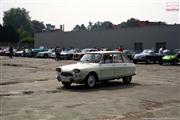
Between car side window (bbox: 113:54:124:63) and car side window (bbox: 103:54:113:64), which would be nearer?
car side window (bbox: 103:54:113:64)

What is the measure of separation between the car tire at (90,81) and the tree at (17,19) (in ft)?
434

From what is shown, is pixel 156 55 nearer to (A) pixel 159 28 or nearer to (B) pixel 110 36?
(A) pixel 159 28

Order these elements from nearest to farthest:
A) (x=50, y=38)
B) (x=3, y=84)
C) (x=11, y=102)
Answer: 1. (x=11, y=102)
2. (x=3, y=84)
3. (x=50, y=38)

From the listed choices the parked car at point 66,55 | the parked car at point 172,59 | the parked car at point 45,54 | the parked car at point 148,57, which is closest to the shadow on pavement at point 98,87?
the parked car at point 172,59

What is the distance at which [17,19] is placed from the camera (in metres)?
148

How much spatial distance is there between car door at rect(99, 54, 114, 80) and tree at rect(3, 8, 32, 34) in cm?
13154

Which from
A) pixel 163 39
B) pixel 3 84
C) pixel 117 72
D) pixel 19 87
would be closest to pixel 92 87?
pixel 117 72

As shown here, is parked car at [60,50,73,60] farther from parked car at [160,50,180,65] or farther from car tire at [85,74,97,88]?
car tire at [85,74,97,88]

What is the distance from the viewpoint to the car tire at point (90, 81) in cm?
1595

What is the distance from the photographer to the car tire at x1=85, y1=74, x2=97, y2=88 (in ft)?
52.3

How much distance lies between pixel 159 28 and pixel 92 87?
43.2 meters

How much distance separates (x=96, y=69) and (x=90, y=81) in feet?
1.83

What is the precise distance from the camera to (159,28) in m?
57.7

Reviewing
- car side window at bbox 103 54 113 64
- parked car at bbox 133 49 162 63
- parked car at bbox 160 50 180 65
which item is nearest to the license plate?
car side window at bbox 103 54 113 64
